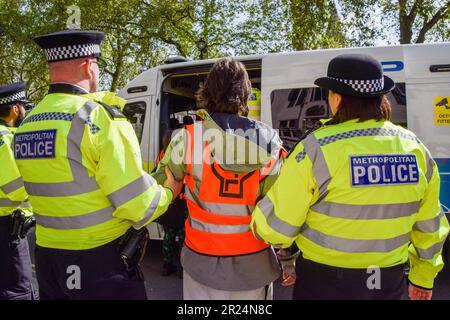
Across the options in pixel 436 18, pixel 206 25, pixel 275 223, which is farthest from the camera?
pixel 206 25

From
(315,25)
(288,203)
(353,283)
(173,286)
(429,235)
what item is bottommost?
(173,286)

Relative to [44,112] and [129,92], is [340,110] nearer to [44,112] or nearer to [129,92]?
[44,112]

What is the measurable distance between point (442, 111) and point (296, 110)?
1477mm

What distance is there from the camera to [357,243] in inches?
72.4

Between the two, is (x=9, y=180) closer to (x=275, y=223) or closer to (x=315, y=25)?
(x=275, y=223)

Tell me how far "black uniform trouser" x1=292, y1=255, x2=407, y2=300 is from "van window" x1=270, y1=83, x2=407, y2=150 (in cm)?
266

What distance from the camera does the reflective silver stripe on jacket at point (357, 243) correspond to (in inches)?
72.5

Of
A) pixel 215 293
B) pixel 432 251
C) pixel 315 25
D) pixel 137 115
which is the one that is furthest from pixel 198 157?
pixel 315 25

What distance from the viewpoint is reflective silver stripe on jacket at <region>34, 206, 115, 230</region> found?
1978mm

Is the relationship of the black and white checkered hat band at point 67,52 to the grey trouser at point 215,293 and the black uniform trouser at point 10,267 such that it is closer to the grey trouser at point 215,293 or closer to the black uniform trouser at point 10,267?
the grey trouser at point 215,293

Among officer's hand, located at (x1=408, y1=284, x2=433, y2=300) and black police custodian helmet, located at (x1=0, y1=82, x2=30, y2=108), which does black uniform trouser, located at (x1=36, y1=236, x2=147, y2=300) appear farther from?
black police custodian helmet, located at (x1=0, y1=82, x2=30, y2=108)

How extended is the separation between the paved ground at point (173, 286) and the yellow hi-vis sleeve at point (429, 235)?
220 centimetres

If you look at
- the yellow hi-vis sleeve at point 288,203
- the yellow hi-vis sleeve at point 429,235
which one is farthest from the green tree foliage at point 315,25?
the yellow hi-vis sleeve at point 288,203

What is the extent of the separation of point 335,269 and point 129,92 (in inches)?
174
